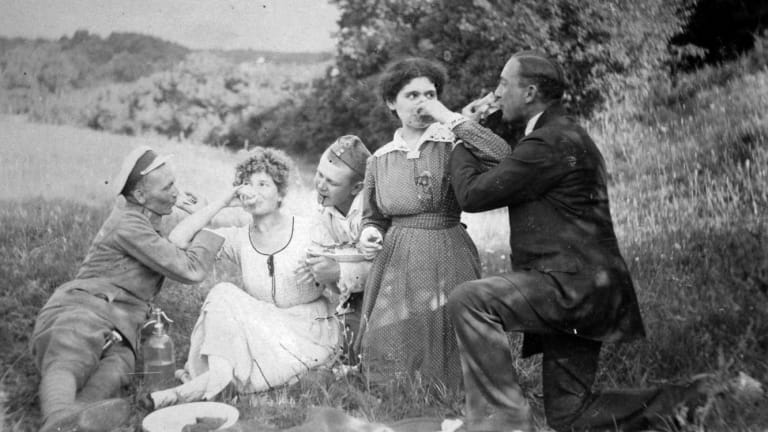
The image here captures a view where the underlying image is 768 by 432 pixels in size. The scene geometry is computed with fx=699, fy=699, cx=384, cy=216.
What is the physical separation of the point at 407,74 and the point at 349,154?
0.78 m

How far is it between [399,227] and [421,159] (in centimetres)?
39

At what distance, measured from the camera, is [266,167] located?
4191 millimetres

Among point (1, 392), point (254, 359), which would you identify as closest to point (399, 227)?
point (254, 359)

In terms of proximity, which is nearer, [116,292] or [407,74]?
[407,74]

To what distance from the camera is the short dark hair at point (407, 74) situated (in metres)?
3.87

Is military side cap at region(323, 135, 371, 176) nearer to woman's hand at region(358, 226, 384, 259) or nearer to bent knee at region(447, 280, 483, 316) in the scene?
woman's hand at region(358, 226, 384, 259)

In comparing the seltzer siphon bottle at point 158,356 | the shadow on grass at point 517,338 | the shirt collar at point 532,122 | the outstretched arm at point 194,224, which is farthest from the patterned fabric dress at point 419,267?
the seltzer siphon bottle at point 158,356

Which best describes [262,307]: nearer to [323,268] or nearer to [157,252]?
[323,268]

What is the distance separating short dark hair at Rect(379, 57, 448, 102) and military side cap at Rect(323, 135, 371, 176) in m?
0.59

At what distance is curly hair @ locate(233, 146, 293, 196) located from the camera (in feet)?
13.8

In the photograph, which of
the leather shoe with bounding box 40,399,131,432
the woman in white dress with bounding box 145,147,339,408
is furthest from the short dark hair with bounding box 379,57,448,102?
the leather shoe with bounding box 40,399,131,432

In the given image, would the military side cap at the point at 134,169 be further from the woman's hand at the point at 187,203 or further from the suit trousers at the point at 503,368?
the suit trousers at the point at 503,368

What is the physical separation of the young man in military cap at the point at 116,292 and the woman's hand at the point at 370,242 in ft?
3.13

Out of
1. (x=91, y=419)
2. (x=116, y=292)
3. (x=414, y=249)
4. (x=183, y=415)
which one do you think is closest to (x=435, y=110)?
(x=414, y=249)
